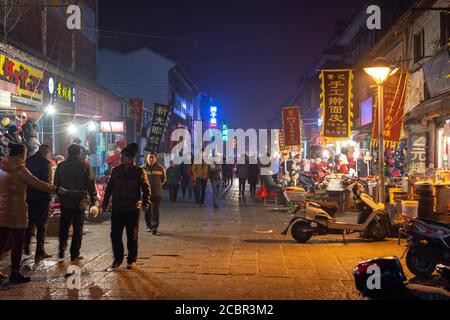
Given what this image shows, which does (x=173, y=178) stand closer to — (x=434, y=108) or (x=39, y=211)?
(x=434, y=108)

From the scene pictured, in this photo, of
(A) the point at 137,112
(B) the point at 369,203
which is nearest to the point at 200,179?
(B) the point at 369,203

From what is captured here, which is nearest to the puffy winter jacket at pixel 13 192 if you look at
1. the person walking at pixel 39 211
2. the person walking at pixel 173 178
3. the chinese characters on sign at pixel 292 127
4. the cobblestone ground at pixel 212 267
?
the cobblestone ground at pixel 212 267

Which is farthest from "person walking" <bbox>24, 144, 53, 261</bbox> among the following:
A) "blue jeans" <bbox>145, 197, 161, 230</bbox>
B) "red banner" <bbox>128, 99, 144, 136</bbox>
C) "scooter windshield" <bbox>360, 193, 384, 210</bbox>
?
"red banner" <bbox>128, 99, 144, 136</bbox>

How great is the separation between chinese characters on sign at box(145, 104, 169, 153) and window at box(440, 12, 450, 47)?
44.6ft

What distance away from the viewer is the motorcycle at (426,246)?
751cm

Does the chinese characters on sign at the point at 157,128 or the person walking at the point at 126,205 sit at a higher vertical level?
the chinese characters on sign at the point at 157,128

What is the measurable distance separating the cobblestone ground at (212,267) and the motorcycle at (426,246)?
102cm

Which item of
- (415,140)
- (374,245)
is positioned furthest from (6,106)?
(415,140)

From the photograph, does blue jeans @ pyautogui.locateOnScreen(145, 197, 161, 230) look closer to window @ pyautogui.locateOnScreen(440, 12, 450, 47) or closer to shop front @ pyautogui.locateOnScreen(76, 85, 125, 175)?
shop front @ pyautogui.locateOnScreen(76, 85, 125, 175)

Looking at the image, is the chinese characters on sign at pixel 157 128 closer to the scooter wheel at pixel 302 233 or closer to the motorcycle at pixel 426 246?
the scooter wheel at pixel 302 233

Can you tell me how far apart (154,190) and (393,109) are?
28.2 ft

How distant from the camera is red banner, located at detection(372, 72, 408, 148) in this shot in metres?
15.6
